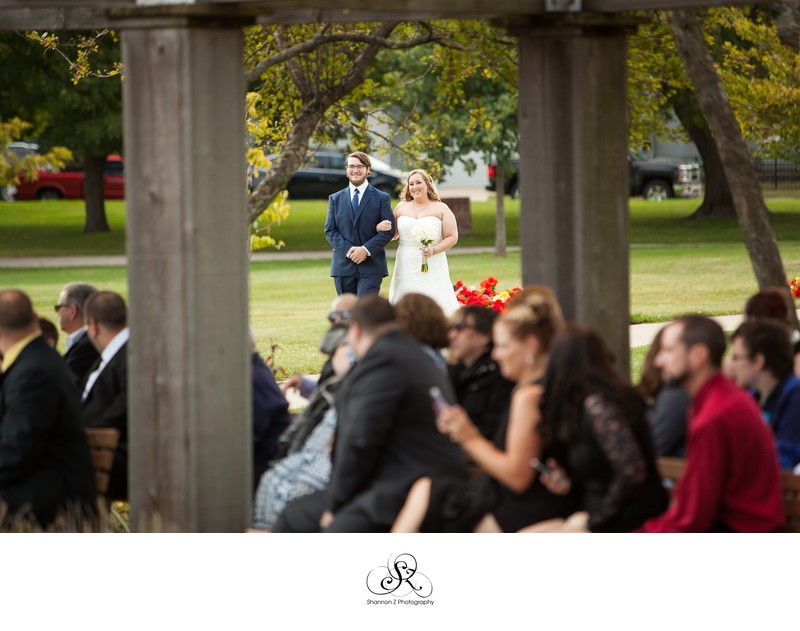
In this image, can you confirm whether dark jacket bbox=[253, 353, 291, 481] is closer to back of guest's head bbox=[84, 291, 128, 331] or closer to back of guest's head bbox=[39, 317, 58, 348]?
back of guest's head bbox=[84, 291, 128, 331]

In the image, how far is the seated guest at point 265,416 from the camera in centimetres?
680

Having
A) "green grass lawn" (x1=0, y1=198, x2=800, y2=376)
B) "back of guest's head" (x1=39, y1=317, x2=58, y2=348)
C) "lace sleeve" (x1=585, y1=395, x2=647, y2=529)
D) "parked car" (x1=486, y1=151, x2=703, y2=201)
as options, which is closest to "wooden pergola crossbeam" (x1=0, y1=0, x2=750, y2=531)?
"lace sleeve" (x1=585, y1=395, x2=647, y2=529)

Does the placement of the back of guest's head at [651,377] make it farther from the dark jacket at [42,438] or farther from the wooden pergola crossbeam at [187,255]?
the dark jacket at [42,438]

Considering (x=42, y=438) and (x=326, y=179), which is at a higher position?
(x=326, y=179)

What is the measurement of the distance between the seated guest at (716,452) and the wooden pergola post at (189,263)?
1.78 meters

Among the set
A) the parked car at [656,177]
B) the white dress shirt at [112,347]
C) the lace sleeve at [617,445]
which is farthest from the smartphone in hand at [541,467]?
the parked car at [656,177]

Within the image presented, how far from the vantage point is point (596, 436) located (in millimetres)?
4895

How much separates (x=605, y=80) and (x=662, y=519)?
2.67 meters

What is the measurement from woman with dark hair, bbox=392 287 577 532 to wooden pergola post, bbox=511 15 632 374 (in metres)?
1.57

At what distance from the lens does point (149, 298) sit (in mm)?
5738

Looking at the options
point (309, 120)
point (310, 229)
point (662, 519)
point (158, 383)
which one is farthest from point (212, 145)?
point (310, 229)

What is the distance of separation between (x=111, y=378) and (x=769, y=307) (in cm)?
329

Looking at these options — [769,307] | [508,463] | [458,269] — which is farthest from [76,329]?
[458,269]

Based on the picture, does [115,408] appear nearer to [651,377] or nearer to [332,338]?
[332,338]
